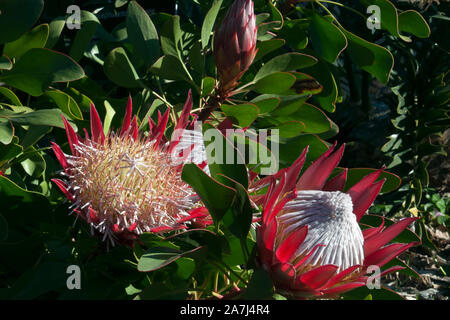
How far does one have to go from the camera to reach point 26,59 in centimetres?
89

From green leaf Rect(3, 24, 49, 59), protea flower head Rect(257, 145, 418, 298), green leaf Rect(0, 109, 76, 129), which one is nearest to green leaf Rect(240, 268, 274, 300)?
protea flower head Rect(257, 145, 418, 298)

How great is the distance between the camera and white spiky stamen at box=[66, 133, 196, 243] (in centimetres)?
71

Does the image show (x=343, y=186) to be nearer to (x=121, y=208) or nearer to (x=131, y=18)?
(x=121, y=208)

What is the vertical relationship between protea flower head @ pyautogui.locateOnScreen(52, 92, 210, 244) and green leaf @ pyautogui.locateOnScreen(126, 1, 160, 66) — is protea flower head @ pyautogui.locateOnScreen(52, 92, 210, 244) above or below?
below

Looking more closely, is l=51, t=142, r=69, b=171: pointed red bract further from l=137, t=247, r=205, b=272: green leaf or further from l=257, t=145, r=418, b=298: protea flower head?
l=257, t=145, r=418, b=298: protea flower head

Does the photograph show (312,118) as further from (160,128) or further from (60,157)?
(60,157)

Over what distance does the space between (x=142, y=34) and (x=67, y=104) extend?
199mm

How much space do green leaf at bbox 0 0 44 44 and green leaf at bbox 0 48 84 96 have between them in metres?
0.05

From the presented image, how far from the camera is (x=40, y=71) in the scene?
884 millimetres

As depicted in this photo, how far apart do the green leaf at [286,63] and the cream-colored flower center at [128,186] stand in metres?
0.37

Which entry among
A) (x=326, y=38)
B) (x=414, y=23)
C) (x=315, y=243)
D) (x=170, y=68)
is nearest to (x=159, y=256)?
(x=315, y=243)

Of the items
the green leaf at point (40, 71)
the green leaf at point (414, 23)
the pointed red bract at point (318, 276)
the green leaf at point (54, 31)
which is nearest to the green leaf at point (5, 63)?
the green leaf at point (40, 71)

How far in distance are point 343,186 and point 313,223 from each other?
12cm
